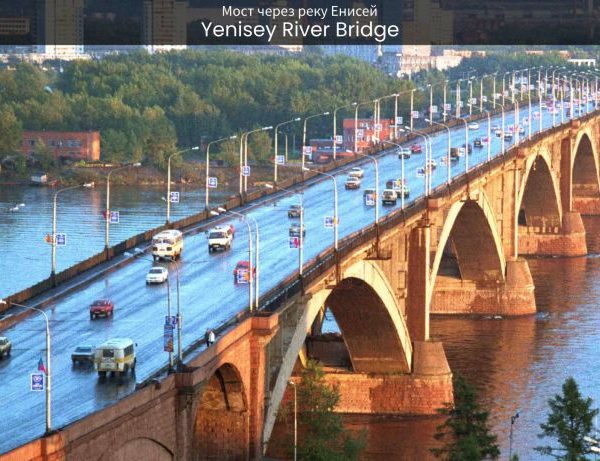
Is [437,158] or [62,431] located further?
[437,158]

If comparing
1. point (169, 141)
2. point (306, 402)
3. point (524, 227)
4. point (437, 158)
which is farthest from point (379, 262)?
point (169, 141)

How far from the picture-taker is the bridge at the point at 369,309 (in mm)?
44781

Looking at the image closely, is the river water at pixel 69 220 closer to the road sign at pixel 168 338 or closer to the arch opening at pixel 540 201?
the arch opening at pixel 540 201

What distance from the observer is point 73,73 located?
18625 cm

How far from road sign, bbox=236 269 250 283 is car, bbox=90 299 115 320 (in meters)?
4.06

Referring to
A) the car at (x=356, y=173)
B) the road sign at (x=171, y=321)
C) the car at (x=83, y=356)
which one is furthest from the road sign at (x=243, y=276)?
the car at (x=356, y=173)

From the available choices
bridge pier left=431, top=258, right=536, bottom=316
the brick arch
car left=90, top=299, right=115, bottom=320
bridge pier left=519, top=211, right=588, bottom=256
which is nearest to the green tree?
the brick arch

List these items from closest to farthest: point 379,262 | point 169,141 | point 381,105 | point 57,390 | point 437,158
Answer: point 57,390 → point 379,262 → point 437,158 → point 169,141 → point 381,105

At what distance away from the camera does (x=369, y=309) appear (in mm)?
70125

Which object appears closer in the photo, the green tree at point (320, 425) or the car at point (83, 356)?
the car at point (83, 356)

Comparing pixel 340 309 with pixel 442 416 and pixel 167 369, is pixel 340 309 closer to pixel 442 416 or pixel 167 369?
pixel 442 416

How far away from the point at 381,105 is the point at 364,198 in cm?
9332

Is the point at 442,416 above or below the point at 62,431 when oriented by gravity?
below

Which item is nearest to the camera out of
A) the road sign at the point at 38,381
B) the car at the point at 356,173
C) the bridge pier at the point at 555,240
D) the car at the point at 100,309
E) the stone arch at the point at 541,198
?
the road sign at the point at 38,381
